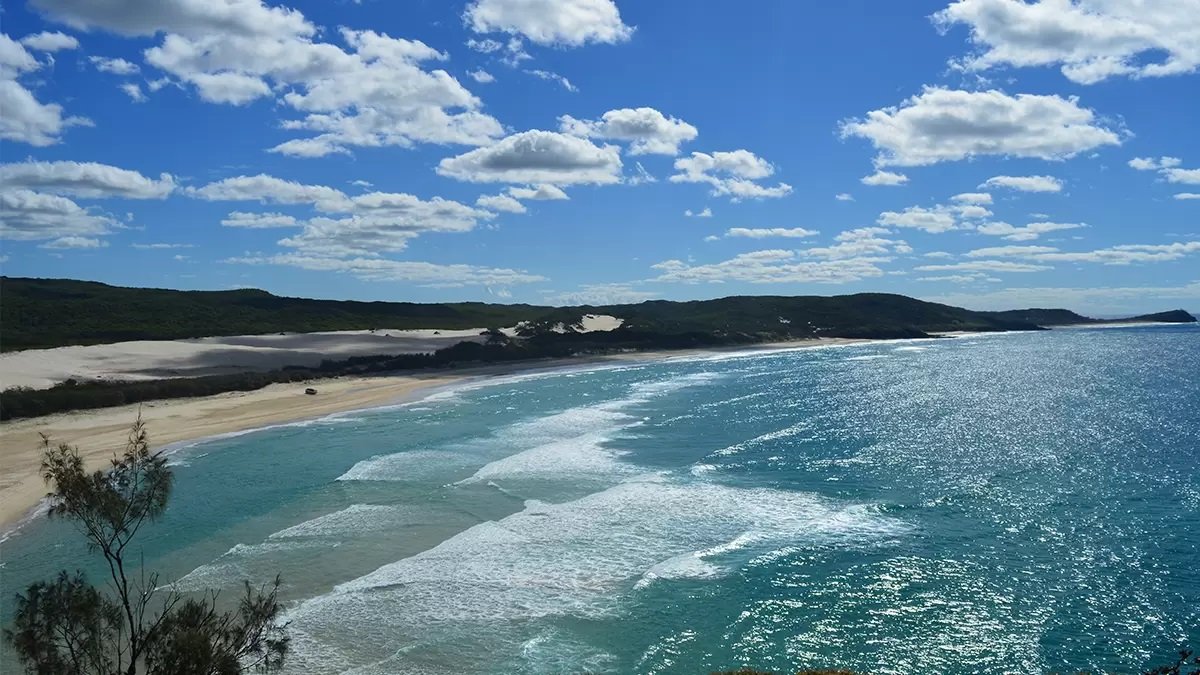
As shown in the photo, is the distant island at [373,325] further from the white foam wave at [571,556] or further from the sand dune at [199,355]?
the white foam wave at [571,556]

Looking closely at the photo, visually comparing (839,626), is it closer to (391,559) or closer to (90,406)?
(391,559)

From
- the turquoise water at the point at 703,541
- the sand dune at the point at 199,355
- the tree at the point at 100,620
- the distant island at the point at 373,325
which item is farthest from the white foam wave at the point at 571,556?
the sand dune at the point at 199,355

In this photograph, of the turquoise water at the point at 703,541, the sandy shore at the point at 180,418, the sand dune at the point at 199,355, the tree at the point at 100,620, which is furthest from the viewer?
the sand dune at the point at 199,355

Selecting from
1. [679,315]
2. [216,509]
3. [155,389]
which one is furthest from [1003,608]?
[679,315]

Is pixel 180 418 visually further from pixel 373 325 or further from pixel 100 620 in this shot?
pixel 373 325

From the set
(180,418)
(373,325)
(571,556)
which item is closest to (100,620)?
(571,556)

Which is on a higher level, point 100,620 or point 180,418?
point 100,620
